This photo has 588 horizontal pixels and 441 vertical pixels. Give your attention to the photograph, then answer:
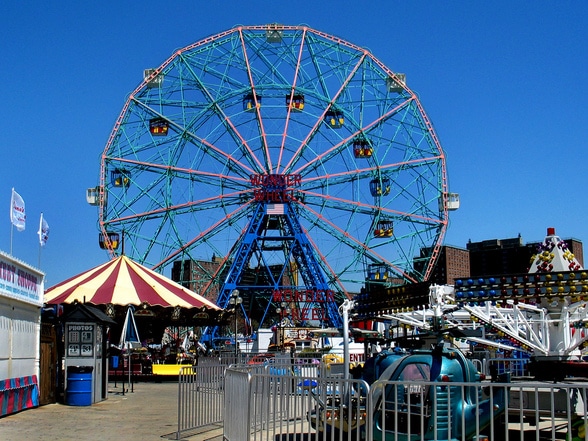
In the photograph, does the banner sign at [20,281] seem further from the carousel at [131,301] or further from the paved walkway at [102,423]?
the carousel at [131,301]

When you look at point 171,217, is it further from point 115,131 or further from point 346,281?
point 346,281

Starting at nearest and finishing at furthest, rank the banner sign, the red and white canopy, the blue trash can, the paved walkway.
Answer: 1. the paved walkway
2. the banner sign
3. the blue trash can
4. the red and white canopy

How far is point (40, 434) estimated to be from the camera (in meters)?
13.0

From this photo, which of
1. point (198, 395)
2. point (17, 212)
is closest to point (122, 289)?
point (17, 212)

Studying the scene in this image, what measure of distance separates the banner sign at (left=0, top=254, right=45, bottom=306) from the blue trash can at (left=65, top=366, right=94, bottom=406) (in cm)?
170

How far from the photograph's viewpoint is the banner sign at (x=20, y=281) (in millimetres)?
15141

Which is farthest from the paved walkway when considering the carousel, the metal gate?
the carousel

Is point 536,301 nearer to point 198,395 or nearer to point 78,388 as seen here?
point 198,395

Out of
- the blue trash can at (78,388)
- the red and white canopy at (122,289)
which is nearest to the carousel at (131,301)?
the red and white canopy at (122,289)

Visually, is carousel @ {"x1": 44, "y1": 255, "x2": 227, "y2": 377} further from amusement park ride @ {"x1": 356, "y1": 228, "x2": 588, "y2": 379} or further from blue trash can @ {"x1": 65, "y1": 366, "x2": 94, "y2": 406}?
amusement park ride @ {"x1": 356, "y1": 228, "x2": 588, "y2": 379}

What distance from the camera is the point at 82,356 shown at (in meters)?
18.6

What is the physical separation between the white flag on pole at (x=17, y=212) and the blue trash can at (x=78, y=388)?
11.4ft

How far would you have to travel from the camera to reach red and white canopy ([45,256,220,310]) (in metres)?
27.4

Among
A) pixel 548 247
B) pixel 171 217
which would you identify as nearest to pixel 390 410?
pixel 548 247
